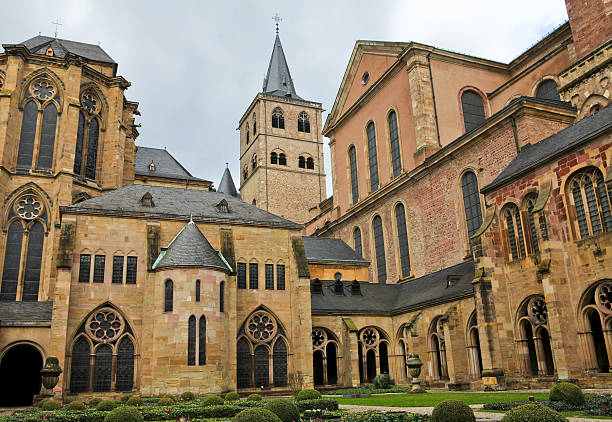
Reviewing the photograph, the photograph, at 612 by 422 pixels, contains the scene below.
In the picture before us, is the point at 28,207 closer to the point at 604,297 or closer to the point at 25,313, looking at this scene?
the point at 25,313

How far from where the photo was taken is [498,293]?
82.4 ft

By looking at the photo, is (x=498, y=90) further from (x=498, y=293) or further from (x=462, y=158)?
(x=498, y=293)

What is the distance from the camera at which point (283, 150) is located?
248 ft

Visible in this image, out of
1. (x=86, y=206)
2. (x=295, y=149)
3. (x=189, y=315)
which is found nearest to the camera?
(x=189, y=315)

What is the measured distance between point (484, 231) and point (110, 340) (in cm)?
2026

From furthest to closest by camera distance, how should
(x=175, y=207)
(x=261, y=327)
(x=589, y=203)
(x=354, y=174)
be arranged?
(x=354, y=174) → (x=175, y=207) → (x=261, y=327) → (x=589, y=203)

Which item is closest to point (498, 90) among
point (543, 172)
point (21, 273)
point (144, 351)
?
point (543, 172)

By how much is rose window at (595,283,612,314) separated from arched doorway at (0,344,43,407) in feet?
97.2

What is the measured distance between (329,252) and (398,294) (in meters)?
8.12

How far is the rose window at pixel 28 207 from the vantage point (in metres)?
36.3

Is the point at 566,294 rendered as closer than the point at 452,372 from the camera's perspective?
Yes

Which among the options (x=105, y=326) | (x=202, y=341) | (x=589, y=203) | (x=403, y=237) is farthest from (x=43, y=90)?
(x=589, y=203)

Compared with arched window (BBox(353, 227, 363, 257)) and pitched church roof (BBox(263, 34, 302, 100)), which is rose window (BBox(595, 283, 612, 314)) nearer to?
arched window (BBox(353, 227, 363, 257))

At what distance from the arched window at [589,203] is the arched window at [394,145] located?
68.4ft
